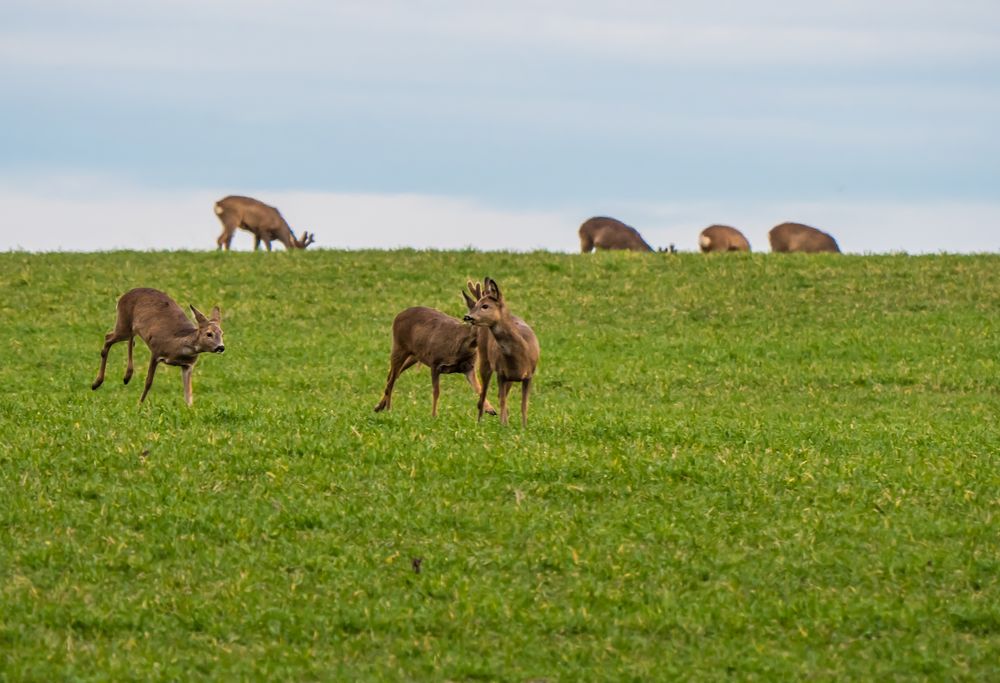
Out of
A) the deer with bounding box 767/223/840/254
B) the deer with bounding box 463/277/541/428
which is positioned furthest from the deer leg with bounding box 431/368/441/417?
the deer with bounding box 767/223/840/254

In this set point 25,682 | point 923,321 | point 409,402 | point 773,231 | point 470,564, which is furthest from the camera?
point 773,231

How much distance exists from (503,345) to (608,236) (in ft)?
112

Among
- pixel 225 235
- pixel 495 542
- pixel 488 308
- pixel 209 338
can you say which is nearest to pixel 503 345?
pixel 488 308

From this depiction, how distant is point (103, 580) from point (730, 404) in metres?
13.0

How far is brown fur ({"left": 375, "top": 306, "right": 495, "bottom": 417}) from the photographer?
1714cm

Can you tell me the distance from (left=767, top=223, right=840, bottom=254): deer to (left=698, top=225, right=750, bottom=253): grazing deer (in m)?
1.02

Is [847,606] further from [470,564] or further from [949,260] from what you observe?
→ [949,260]

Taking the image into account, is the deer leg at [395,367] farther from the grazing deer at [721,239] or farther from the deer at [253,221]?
the grazing deer at [721,239]

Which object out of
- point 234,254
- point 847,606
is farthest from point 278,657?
point 234,254

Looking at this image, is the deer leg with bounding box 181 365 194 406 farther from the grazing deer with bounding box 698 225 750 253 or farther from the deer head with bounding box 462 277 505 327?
the grazing deer with bounding box 698 225 750 253

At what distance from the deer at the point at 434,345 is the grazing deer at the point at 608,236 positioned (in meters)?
31.6

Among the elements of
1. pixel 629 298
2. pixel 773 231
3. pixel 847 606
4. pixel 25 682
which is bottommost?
pixel 25 682

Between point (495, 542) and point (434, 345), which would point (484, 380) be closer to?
point (434, 345)

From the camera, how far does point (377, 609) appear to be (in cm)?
977
